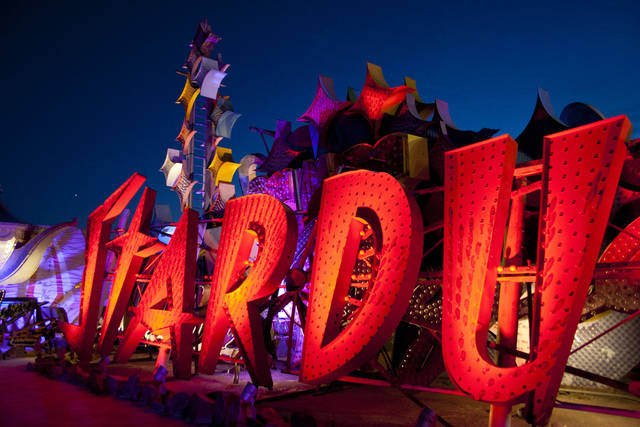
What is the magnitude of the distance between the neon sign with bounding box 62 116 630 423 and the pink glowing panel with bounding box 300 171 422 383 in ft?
0.05

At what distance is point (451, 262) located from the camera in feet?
16.9

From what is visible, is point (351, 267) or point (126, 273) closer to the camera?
point (351, 267)

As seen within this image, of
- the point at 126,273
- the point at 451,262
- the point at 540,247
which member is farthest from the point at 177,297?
the point at 540,247

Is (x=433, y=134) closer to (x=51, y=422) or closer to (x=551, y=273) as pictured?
(x=551, y=273)

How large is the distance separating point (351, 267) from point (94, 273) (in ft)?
25.6

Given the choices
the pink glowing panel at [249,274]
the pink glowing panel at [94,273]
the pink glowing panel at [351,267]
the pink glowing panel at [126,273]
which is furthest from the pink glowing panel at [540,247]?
the pink glowing panel at [94,273]

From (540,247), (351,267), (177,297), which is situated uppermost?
(540,247)

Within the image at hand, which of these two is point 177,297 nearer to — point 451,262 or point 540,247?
point 451,262

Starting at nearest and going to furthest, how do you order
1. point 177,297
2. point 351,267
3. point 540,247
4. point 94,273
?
point 540,247, point 351,267, point 177,297, point 94,273

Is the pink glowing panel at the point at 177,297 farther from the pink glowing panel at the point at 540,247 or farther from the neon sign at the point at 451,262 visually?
the pink glowing panel at the point at 540,247

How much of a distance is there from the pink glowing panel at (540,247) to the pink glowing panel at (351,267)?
512 mm

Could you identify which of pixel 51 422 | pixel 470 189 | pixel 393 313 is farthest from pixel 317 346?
Answer: pixel 51 422

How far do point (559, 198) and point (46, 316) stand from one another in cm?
1887

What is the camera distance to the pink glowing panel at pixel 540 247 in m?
4.15
